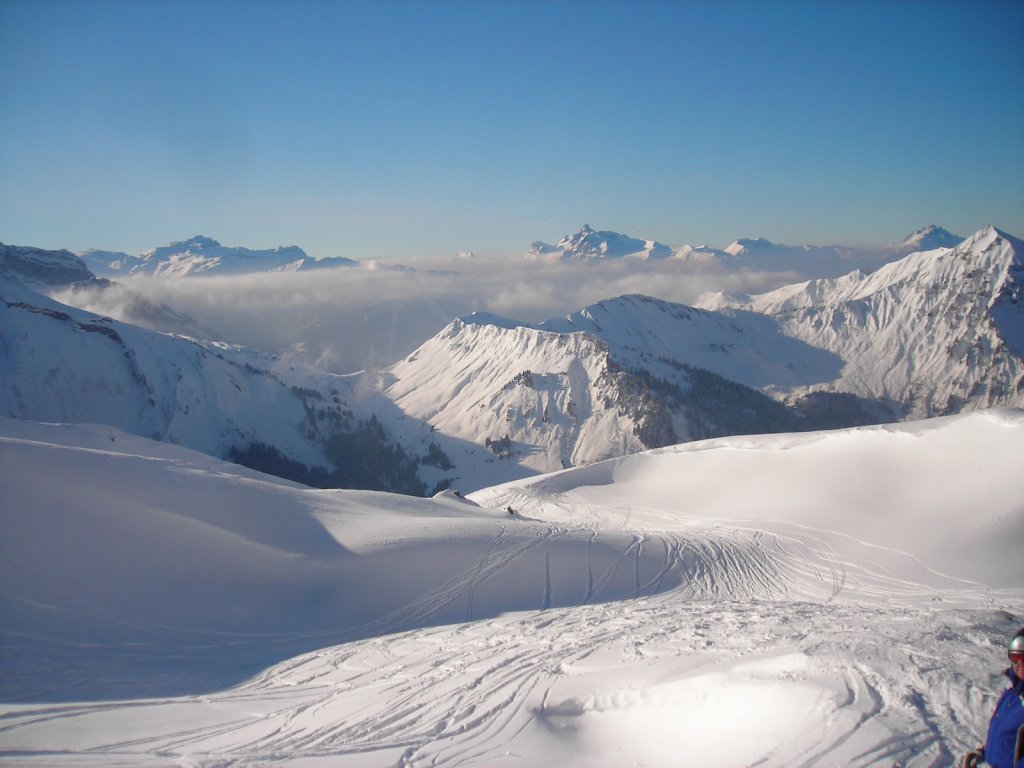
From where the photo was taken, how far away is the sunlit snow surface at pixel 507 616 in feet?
29.4

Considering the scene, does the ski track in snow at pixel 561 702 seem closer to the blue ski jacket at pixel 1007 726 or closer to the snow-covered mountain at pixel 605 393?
the blue ski jacket at pixel 1007 726

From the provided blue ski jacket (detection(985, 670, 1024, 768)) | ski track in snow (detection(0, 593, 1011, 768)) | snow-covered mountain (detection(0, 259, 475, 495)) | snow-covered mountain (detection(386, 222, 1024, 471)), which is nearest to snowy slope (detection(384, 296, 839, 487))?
snow-covered mountain (detection(386, 222, 1024, 471))

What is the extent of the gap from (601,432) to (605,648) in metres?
101

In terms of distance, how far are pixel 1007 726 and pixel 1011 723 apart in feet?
0.19

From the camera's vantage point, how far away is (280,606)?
18.5 meters

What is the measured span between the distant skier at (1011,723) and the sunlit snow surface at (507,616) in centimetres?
228

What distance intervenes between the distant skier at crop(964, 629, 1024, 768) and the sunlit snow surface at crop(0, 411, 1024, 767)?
228 centimetres

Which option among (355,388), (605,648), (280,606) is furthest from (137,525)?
(355,388)

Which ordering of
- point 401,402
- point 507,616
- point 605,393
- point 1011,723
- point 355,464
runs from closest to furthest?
1. point 1011,723
2. point 507,616
3. point 355,464
4. point 605,393
5. point 401,402

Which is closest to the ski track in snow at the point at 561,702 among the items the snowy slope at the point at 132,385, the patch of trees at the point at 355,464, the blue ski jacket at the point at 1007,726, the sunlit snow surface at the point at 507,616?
the sunlit snow surface at the point at 507,616

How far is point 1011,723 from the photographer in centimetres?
506

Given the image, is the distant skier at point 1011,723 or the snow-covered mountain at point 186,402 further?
the snow-covered mountain at point 186,402

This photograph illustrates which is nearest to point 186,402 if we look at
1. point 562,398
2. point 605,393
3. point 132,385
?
point 132,385

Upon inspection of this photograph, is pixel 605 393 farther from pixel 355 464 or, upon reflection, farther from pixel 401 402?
pixel 401 402
